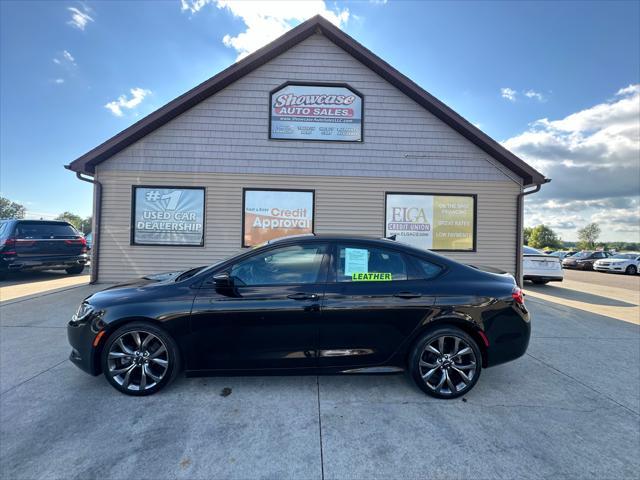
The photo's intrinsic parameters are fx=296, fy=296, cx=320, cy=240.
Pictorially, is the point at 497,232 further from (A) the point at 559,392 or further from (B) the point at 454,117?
(A) the point at 559,392

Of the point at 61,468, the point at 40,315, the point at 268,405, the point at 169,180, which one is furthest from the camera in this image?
the point at 169,180

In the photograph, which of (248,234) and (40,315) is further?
(248,234)

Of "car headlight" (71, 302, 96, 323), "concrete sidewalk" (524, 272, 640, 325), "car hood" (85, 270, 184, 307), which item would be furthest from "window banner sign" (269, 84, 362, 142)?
"concrete sidewalk" (524, 272, 640, 325)

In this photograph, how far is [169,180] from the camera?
24.4 feet

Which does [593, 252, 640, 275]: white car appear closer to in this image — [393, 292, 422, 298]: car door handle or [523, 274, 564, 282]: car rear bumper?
[523, 274, 564, 282]: car rear bumper

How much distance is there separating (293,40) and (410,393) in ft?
27.1

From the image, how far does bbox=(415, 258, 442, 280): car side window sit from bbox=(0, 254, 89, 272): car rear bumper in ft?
34.5

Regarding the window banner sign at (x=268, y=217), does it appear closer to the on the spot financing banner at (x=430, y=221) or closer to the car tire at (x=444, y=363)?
the on the spot financing banner at (x=430, y=221)

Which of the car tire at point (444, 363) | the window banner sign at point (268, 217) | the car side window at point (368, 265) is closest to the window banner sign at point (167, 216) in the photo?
the window banner sign at point (268, 217)

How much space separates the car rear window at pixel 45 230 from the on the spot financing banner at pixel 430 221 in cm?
962

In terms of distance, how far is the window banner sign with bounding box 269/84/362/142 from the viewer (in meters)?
7.57

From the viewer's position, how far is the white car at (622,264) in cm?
1766

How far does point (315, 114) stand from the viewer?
25.0 ft

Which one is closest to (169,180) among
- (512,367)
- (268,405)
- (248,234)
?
(248,234)
